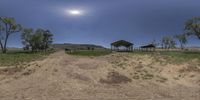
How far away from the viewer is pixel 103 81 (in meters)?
24.5

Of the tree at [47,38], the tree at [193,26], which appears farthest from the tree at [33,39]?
the tree at [193,26]

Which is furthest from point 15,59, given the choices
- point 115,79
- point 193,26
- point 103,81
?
point 193,26

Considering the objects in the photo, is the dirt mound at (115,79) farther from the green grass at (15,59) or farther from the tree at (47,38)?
→ the tree at (47,38)

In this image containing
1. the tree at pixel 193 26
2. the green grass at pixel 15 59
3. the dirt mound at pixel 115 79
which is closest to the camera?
the dirt mound at pixel 115 79

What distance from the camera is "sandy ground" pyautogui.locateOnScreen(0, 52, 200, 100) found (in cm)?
1942

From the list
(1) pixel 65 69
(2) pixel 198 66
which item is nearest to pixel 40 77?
(1) pixel 65 69

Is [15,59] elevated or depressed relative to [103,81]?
elevated

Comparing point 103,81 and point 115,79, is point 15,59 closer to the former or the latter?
point 103,81

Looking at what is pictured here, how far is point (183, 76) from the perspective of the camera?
92.9 feet

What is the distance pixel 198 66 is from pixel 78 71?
1469 centimetres

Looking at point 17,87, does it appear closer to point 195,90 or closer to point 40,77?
point 40,77

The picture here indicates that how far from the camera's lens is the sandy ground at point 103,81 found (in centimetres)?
1942

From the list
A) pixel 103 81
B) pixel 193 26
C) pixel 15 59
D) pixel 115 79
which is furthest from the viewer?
pixel 193 26

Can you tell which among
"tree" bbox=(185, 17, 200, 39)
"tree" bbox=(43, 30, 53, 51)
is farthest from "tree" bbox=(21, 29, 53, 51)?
"tree" bbox=(185, 17, 200, 39)
